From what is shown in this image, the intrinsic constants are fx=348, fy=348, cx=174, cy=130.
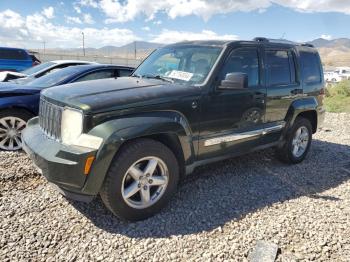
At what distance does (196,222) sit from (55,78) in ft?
12.9

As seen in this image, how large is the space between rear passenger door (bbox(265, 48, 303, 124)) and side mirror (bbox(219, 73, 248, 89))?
98 centimetres

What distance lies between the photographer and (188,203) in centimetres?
415

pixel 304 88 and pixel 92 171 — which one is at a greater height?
pixel 304 88

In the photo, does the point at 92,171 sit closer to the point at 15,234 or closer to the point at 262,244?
the point at 15,234

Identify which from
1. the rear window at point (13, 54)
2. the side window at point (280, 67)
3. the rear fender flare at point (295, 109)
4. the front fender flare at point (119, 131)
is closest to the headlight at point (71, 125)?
the front fender flare at point (119, 131)

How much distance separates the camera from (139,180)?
3623mm

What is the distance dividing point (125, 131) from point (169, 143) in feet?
2.25

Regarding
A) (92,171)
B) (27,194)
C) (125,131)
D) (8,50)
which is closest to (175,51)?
(125,131)

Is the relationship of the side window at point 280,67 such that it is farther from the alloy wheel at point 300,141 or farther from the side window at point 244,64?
the alloy wheel at point 300,141

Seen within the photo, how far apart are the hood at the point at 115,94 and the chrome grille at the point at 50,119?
90 millimetres

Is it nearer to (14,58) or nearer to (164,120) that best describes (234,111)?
(164,120)

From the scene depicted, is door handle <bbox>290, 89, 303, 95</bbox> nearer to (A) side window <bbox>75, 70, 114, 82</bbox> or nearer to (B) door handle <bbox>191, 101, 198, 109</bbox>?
(B) door handle <bbox>191, 101, 198, 109</bbox>

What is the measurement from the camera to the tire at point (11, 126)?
550 cm

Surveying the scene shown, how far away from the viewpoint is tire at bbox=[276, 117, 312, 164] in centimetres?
557
